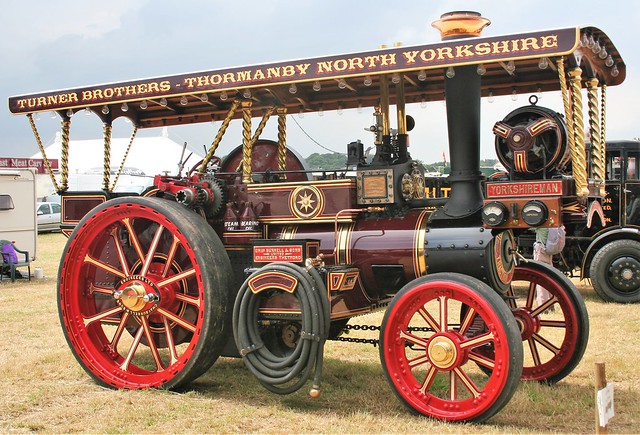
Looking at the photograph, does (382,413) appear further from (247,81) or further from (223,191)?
(247,81)

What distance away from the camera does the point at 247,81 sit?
5441mm

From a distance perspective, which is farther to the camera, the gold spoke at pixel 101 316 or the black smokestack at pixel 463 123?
the gold spoke at pixel 101 316

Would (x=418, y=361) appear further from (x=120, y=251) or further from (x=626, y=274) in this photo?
(x=626, y=274)

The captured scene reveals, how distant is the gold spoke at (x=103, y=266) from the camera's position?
5.81 meters

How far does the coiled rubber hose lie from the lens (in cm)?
490

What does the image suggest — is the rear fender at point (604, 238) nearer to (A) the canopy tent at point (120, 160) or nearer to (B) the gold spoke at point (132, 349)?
(B) the gold spoke at point (132, 349)

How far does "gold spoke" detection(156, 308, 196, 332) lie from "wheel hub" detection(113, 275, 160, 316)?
2.8 inches

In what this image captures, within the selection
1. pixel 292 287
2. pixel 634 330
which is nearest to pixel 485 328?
pixel 292 287

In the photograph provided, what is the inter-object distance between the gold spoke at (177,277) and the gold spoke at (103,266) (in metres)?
0.37

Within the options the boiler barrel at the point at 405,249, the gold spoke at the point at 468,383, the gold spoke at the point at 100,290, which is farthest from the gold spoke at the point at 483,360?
the gold spoke at the point at 100,290

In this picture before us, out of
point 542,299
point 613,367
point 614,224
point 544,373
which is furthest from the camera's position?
point 614,224

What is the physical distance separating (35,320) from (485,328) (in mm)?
6088

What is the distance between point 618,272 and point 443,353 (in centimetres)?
675

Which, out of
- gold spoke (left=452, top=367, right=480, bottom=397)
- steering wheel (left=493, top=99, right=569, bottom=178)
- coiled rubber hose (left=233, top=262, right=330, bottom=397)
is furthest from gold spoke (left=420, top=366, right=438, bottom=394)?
steering wheel (left=493, top=99, right=569, bottom=178)
